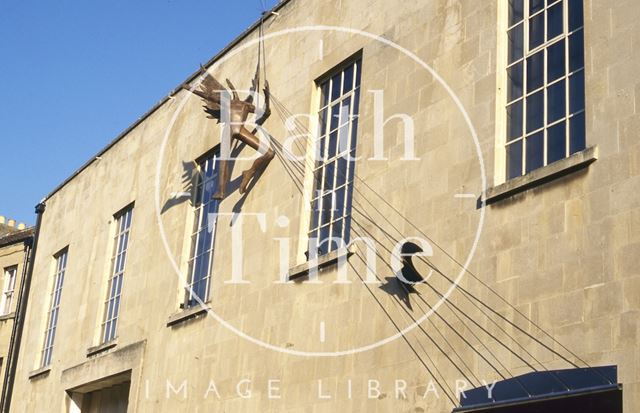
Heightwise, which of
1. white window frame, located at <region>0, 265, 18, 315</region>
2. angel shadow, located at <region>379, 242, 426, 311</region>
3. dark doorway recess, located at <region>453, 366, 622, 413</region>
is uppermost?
white window frame, located at <region>0, 265, 18, 315</region>

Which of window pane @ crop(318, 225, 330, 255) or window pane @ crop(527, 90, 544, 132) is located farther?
window pane @ crop(318, 225, 330, 255)

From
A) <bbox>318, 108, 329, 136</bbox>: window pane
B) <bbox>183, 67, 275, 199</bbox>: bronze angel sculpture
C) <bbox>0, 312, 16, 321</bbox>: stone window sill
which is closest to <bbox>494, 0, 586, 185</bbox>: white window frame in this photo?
<bbox>318, 108, 329, 136</bbox>: window pane

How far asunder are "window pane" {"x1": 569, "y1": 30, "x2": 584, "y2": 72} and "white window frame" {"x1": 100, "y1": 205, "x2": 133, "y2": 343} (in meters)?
12.2

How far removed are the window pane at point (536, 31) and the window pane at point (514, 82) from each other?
0.31m

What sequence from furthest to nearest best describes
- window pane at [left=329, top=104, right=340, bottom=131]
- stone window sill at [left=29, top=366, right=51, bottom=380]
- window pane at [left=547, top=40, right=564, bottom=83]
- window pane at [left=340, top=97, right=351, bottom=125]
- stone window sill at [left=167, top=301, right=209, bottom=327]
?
stone window sill at [left=29, top=366, right=51, bottom=380]
stone window sill at [left=167, top=301, right=209, bottom=327]
window pane at [left=329, top=104, right=340, bottom=131]
window pane at [left=340, top=97, right=351, bottom=125]
window pane at [left=547, top=40, right=564, bottom=83]

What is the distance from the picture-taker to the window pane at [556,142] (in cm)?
1187

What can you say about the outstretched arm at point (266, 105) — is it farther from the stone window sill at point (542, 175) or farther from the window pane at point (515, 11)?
the stone window sill at point (542, 175)

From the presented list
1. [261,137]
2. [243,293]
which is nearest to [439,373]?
[243,293]

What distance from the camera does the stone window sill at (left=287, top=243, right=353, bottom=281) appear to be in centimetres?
1462

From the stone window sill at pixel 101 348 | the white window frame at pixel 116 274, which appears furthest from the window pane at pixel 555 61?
the white window frame at pixel 116 274

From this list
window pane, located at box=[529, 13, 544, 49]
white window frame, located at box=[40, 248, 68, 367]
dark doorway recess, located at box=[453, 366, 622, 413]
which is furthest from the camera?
white window frame, located at box=[40, 248, 68, 367]

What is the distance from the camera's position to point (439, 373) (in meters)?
12.3

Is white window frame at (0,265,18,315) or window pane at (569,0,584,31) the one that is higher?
white window frame at (0,265,18,315)

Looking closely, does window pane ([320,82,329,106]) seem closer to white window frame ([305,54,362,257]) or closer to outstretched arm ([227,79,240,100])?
white window frame ([305,54,362,257])
